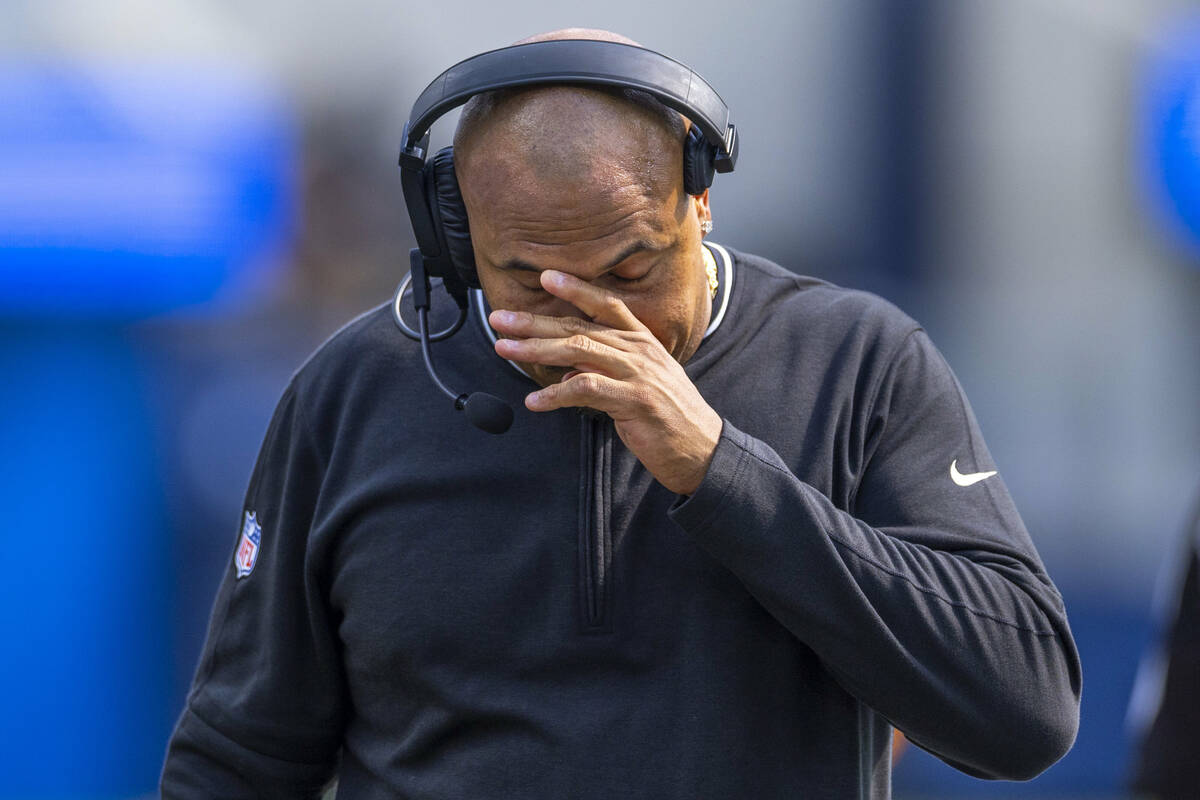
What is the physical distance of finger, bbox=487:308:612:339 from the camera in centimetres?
139

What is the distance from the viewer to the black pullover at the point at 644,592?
1368mm

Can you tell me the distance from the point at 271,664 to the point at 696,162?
0.81 m

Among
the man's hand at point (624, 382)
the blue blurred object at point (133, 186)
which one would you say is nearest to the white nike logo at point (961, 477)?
the man's hand at point (624, 382)

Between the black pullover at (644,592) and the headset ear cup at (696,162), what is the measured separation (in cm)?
21

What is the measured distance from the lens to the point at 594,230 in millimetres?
1411

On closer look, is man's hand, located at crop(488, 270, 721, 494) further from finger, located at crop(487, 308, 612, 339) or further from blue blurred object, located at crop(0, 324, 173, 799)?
blue blurred object, located at crop(0, 324, 173, 799)

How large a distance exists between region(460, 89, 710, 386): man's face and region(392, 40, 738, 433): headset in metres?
0.05

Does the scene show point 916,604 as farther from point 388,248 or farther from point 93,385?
point 93,385

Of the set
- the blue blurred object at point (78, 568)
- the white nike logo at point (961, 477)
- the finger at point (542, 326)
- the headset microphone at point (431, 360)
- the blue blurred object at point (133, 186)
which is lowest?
the blue blurred object at point (78, 568)

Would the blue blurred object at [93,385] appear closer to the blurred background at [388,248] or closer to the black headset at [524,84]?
the blurred background at [388,248]

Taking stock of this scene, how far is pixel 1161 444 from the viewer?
452 centimetres

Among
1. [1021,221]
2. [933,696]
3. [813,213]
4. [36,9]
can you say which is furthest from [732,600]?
[36,9]

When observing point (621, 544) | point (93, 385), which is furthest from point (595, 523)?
point (93, 385)

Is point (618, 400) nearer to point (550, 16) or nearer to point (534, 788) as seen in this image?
point (534, 788)
